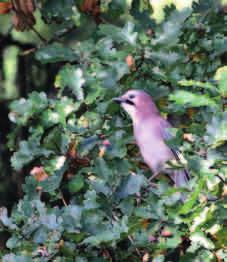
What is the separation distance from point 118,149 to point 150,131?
87 centimetres

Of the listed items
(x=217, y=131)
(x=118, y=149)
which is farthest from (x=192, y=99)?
(x=118, y=149)

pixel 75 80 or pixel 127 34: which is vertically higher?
pixel 127 34

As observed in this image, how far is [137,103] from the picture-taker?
2.68 m

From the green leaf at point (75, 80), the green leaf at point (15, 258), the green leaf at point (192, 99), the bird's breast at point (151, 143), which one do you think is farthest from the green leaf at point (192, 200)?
the bird's breast at point (151, 143)

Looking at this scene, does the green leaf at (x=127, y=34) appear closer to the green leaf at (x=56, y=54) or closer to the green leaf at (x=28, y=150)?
the green leaf at (x=56, y=54)

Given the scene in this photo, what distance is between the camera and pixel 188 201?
1710 mm

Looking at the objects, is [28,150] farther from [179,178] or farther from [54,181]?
[179,178]

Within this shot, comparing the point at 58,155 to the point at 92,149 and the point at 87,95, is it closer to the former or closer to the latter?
the point at 92,149

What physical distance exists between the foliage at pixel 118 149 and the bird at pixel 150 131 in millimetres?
37

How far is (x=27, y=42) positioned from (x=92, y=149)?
180 centimetres

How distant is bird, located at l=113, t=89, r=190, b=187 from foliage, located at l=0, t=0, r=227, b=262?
37 millimetres

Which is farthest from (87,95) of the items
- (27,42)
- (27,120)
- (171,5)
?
(27,42)

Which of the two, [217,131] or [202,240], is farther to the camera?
[202,240]

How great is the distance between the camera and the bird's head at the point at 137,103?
2.36 m
